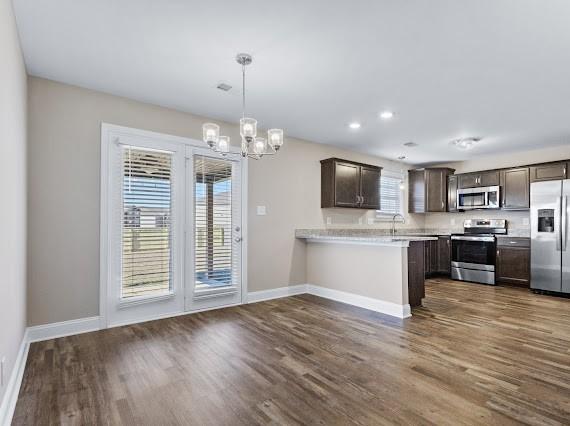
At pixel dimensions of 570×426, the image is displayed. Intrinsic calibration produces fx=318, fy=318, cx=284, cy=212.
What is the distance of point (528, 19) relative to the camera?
217cm

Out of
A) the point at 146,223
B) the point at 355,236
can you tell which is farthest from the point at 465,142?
the point at 146,223

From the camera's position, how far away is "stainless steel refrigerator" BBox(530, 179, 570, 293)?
4.87 meters

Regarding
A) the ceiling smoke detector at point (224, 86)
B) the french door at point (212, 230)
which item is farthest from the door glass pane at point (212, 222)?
the ceiling smoke detector at point (224, 86)

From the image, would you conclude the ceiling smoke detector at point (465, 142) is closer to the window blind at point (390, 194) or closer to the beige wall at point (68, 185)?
the window blind at point (390, 194)

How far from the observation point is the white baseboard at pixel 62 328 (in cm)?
300

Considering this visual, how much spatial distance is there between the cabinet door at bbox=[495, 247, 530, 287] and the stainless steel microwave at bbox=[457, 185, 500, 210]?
0.87 meters

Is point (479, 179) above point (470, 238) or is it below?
above

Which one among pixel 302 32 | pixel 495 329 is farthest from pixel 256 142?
pixel 495 329

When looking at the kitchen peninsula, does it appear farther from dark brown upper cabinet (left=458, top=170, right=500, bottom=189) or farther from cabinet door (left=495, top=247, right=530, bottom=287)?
dark brown upper cabinet (left=458, top=170, right=500, bottom=189)

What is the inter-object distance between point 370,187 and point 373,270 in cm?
211

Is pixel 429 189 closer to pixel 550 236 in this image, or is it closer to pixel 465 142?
pixel 465 142

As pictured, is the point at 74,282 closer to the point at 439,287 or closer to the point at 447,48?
the point at 447,48

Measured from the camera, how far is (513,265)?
566cm

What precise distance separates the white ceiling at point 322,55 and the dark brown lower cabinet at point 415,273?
173cm
